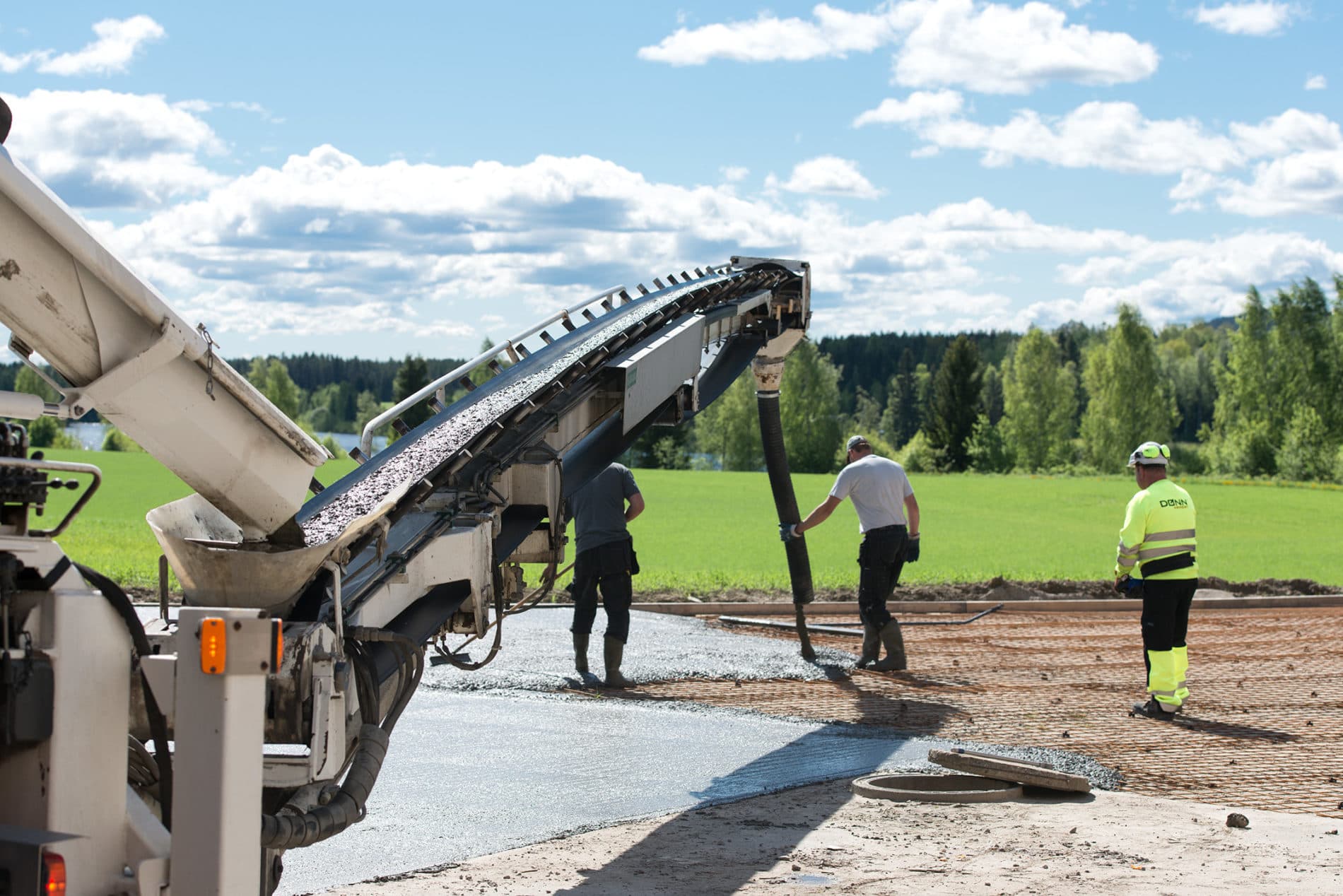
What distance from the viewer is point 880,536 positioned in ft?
37.2

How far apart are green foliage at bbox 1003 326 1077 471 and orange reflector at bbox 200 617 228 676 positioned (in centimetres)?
8369

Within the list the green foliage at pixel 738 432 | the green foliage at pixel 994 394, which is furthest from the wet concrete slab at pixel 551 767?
the green foliage at pixel 994 394

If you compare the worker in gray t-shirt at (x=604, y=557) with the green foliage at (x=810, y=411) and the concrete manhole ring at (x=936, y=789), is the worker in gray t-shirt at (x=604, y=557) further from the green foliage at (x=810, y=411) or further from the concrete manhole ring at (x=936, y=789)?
the green foliage at (x=810, y=411)

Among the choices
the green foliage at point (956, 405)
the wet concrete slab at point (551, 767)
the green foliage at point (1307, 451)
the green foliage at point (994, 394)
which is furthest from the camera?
the green foliage at point (994, 394)

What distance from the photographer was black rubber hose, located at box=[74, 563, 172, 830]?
152 inches

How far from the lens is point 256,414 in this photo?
170 inches

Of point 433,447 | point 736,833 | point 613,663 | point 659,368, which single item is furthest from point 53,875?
point 613,663

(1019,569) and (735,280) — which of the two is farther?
(1019,569)

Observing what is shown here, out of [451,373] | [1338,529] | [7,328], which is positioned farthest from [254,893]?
[1338,529]

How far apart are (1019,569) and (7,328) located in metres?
17.9

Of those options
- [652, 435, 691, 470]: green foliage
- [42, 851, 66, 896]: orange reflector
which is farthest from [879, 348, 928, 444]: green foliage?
[42, 851, 66, 896]: orange reflector

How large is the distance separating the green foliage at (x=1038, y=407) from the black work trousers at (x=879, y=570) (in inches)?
2978

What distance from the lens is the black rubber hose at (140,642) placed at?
3852 mm

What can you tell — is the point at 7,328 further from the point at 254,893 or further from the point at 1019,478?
the point at 1019,478
